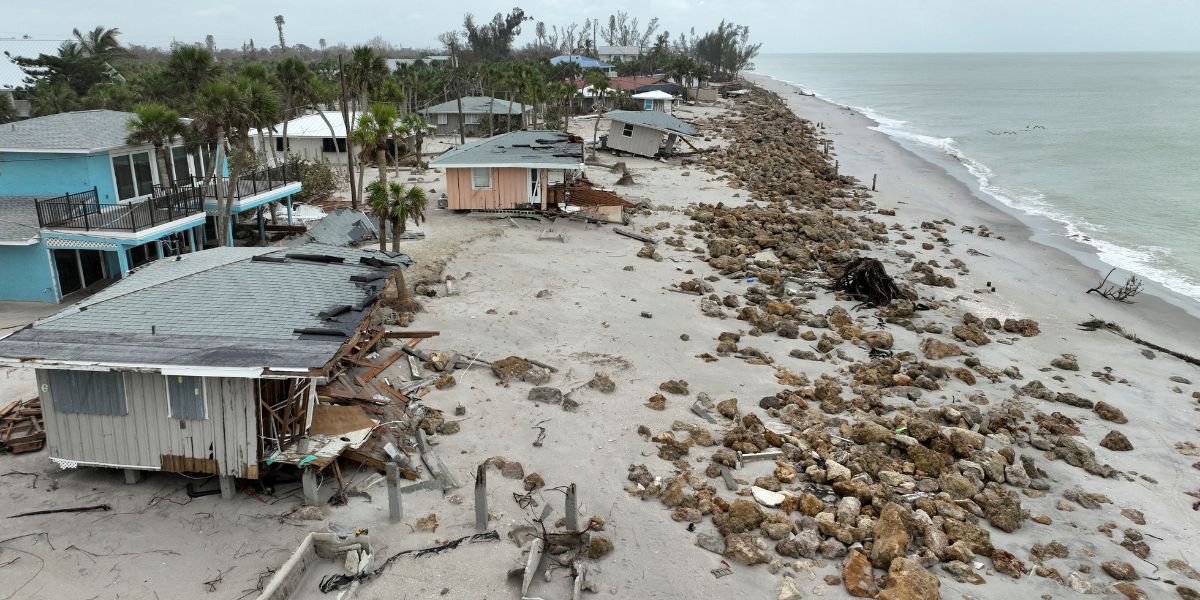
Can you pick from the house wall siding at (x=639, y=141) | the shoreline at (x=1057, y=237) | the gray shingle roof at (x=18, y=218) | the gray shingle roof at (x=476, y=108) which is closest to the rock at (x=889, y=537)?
the shoreline at (x=1057, y=237)

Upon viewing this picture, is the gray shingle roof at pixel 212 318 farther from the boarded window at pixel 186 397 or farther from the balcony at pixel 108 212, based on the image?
the balcony at pixel 108 212

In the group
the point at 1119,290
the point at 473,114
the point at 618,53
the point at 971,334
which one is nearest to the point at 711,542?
the point at 971,334

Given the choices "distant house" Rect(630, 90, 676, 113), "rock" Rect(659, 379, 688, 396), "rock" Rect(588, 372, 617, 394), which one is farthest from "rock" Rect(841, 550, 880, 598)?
"distant house" Rect(630, 90, 676, 113)

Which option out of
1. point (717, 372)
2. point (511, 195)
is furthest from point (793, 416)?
point (511, 195)

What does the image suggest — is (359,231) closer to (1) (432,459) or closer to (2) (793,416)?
(1) (432,459)

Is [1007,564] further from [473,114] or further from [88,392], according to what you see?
[473,114]

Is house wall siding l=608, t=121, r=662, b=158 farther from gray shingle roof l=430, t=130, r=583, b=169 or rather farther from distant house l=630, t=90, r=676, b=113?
distant house l=630, t=90, r=676, b=113
